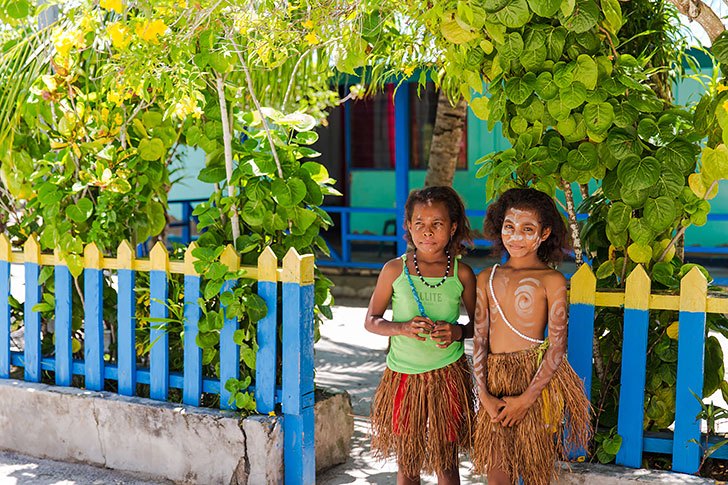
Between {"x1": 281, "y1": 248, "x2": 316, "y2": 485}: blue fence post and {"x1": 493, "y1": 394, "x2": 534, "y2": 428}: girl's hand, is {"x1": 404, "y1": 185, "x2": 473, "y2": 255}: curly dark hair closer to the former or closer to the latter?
{"x1": 281, "y1": 248, "x2": 316, "y2": 485}: blue fence post

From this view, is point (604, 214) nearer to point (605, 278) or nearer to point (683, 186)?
point (605, 278)

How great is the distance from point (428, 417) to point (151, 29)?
1.83 m

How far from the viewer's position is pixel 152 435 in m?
4.04

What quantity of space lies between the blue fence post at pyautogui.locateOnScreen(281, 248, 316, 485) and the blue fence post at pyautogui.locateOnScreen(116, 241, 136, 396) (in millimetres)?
923

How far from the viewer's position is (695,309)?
3.22 m

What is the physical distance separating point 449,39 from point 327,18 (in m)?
0.56

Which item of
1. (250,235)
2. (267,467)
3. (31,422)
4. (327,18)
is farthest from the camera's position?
(31,422)

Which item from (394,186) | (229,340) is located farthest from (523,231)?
(394,186)

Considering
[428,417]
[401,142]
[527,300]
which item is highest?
[401,142]

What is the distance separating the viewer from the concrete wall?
3.76 meters

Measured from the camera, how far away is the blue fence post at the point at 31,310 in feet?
14.8

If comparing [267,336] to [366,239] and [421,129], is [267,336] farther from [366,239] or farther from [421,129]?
[421,129]

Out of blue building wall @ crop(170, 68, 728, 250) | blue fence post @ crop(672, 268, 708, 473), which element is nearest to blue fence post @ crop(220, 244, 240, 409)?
blue fence post @ crop(672, 268, 708, 473)

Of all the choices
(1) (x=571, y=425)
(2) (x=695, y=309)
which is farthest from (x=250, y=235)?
(2) (x=695, y=309)
